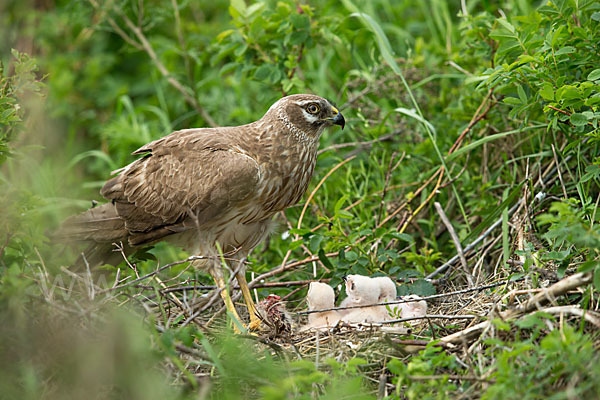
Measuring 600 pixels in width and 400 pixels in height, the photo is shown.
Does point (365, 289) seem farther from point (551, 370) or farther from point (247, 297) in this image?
point (551, 370)

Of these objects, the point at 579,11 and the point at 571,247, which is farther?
the point at 579,11

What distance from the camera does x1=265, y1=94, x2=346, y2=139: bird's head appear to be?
14.5 ft

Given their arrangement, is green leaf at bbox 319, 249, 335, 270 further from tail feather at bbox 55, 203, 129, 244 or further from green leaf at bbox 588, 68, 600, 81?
green leaf at bbox 588, 68, 600, 81

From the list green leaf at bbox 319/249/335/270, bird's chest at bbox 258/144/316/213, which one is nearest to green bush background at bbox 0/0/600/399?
green leaf at bbox 319/249/335/270

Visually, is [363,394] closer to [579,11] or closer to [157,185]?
[157,185]

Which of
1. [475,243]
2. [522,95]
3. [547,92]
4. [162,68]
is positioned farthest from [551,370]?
[162,68]

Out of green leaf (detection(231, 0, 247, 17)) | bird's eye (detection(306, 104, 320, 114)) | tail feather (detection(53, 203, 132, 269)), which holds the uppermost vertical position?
green leaf (detection(231, 0, 247, 17))

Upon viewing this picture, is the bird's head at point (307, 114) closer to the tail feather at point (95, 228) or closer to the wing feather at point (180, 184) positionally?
the wing feather at point (180, 184)

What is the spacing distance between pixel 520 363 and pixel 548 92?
64.4 inches

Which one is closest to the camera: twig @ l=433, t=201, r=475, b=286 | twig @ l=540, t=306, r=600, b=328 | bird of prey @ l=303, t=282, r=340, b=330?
twig @ l=540, t=306, r=600, b=328

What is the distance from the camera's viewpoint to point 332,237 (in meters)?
4.39

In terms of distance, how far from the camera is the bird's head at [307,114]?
4.41 m

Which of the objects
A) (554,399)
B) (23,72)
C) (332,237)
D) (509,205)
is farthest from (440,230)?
(23,72)

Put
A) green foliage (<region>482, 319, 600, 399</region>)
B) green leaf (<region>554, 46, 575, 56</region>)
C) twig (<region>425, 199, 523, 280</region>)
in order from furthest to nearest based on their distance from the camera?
twig (<region>425, 199, 523, 280</region>) → green leaf (<region>554, 46, 575, 56</region>) → green foliage (<region>482, 319, 600, 399</region>)
